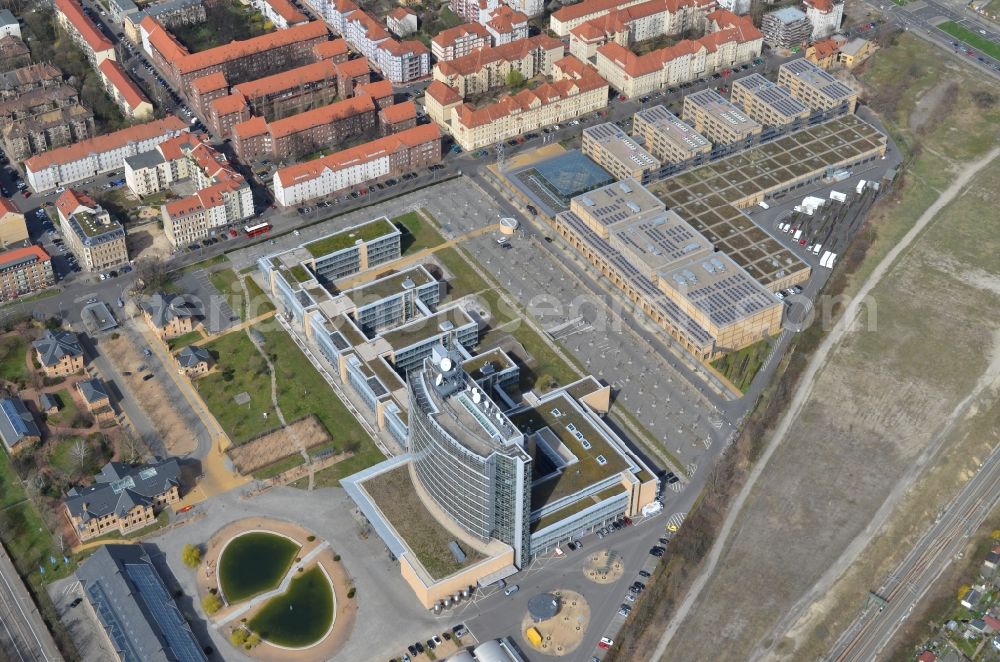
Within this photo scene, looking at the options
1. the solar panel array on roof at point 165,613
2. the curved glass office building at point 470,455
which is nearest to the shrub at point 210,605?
the solar panel array on roof at point 165,613

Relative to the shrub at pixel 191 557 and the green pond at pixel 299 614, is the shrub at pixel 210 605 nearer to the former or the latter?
the green pond at pixel 299 614

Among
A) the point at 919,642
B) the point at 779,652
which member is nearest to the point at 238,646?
the point at 779,652

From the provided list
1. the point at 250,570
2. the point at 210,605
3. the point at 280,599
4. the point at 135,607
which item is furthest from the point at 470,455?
the point at 135,607

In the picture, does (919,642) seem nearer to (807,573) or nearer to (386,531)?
(807,573)

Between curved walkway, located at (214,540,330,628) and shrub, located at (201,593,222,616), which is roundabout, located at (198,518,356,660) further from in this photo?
shrub, located at (201,593,222,616)

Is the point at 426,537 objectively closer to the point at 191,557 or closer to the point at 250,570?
the point at 250,570

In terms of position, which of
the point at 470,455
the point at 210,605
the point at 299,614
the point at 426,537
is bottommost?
the point at 299,614
